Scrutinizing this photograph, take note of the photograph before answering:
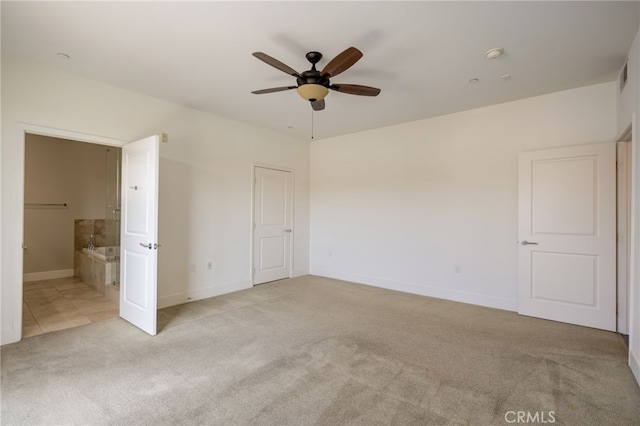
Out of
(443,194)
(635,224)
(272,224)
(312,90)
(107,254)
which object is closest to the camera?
(635,224)

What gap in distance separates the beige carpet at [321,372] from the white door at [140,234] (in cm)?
24

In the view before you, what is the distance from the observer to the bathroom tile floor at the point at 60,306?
3.29 meters

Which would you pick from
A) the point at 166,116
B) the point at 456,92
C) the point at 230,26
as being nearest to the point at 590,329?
the point at 456,92

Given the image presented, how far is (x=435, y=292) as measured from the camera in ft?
14.9

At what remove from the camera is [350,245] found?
5578mm

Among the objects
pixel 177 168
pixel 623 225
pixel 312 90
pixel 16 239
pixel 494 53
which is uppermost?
pixel 494 53

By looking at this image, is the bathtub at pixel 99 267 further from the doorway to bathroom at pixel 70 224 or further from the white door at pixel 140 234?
the white door at pixel 140 234

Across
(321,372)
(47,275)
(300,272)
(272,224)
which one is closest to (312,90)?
(321,372)

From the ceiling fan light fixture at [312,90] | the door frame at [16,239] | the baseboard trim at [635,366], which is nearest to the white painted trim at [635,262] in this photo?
the baseboard trim at [635,366]

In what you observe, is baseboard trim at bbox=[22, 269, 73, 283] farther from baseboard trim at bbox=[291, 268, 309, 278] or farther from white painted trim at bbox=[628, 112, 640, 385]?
white painted trim at bbox=[628, 112, 640, 385]

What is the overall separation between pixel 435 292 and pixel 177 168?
13.9ft

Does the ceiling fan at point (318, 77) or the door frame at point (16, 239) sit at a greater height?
the ceiling fan at point (318, 77)

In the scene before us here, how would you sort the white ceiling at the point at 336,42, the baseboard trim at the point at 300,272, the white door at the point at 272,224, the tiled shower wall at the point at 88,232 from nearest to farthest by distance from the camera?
the white ceiling at the point at 336,42 < the white door at the point at 272,224 < the tiled shower wall at the point at 88,232 < the baseboard trim at the point at 300,272

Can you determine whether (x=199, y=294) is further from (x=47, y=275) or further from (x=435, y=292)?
(x=435, y=292)
